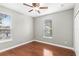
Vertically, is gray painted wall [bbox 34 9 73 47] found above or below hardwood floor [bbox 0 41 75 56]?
above

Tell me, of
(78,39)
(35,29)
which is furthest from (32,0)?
(78,39)

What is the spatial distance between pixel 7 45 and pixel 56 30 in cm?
161

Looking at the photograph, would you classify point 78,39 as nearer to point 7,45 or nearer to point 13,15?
point 13,15

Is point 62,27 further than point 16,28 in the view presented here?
No

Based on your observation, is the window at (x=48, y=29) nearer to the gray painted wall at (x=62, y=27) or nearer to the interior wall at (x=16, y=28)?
the gray painted wall at (x=62, y=27)

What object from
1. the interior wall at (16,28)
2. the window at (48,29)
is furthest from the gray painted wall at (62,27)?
the interior wall at (16,28)

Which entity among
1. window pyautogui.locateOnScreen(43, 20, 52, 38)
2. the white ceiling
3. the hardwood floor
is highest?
the white ceiling

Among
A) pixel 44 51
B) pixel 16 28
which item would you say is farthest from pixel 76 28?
pixel 16 28

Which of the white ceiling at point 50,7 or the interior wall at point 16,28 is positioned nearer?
the white ceiling at point 50,7

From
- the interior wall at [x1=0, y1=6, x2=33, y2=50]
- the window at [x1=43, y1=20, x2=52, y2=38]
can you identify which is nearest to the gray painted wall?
the window at [x1=43, y1=20, x2=52, y2=38]

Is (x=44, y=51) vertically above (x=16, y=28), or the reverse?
(x=16, y=28)

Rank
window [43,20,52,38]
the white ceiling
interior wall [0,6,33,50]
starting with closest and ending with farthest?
the white ceiling → window [43,20,52,38] → interior wall [0,6,33,50]

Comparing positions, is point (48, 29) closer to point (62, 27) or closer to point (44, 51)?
point (62, 27)

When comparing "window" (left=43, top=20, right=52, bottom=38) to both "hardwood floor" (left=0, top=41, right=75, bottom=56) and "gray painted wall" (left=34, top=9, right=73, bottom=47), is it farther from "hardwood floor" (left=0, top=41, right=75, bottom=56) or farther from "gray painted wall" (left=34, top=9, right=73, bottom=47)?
"hardwood floor" (left=0, top=41, right=75, bottom=56)
